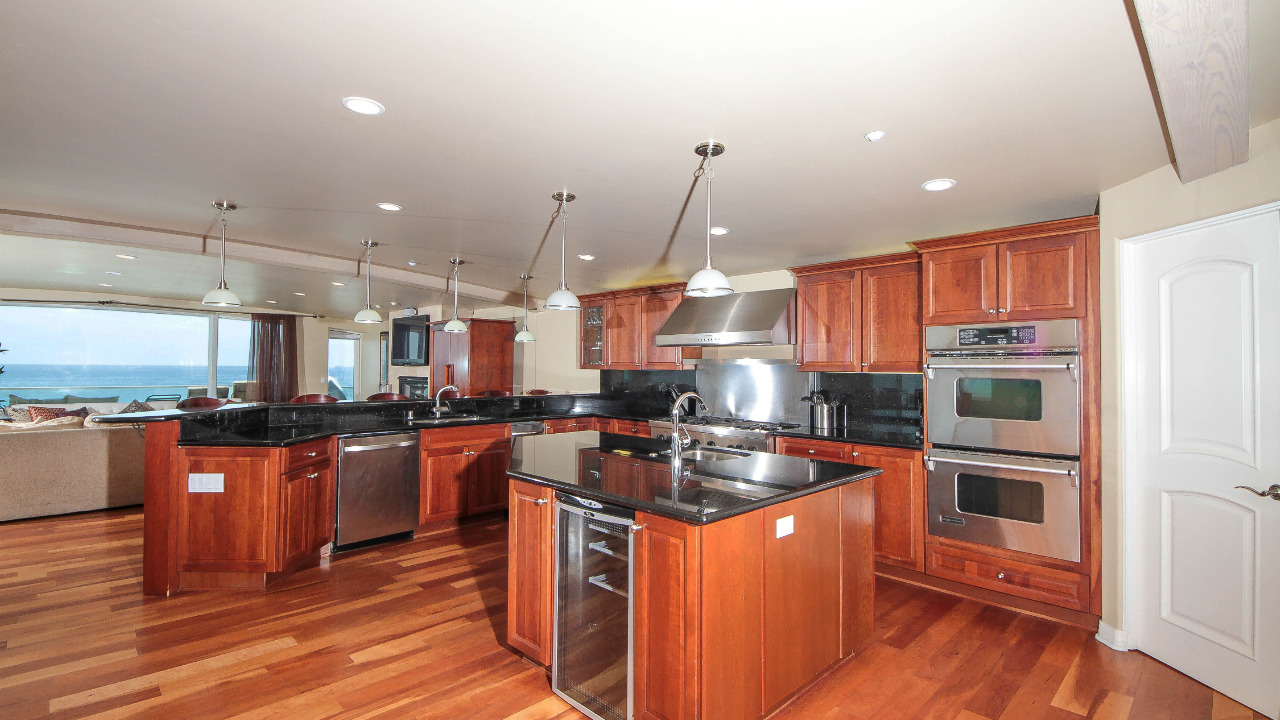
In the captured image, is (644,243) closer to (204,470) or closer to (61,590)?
(204,470)

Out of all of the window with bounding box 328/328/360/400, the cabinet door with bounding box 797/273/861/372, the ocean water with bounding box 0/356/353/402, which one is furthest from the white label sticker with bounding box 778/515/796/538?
the window with bounding box 328/328/360/400

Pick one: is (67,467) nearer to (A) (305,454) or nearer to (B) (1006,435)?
(A) (305,454)

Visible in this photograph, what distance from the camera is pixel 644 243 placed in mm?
4691

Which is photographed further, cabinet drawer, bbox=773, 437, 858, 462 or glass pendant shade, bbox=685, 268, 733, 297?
cabinet drawer, bbox=773, 437, 858, 462

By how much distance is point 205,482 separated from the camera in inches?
138

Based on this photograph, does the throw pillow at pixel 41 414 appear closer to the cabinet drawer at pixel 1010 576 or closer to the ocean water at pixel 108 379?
the ocean water at pixel 108 379

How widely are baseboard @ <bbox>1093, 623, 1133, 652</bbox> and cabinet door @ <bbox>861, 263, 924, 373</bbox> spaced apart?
171cm

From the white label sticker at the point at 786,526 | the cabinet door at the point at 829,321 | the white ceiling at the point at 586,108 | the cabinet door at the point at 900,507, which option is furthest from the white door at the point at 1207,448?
the white label sticker at the point at 786,526

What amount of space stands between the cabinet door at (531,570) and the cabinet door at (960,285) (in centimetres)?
272

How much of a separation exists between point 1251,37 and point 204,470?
5043mm

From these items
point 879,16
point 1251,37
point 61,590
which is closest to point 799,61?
point 879,16

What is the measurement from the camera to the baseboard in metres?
2.91

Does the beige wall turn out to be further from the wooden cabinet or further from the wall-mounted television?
the wall-mounted television

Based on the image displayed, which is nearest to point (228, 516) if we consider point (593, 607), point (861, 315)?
point (593, 607)
